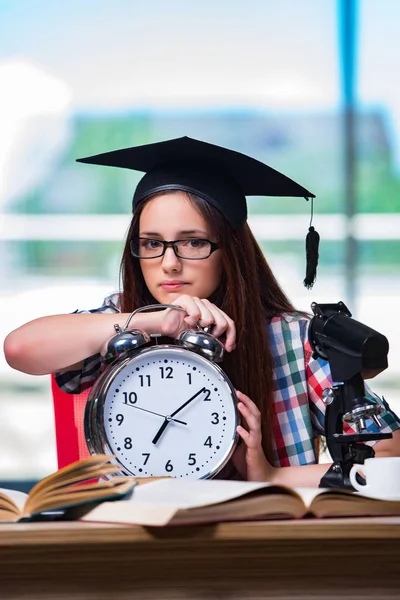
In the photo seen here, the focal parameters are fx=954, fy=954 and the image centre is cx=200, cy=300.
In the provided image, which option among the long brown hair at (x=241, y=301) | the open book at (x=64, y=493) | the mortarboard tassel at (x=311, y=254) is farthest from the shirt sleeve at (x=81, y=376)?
the open book at (x=64, y=493)

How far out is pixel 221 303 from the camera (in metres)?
2.00

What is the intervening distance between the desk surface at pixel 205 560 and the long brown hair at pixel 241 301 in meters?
0.81

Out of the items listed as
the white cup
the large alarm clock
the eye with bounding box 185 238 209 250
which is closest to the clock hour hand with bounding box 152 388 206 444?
the large alarm clock

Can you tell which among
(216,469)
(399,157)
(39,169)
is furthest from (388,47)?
(216,469)

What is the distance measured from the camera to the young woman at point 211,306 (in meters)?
1.84

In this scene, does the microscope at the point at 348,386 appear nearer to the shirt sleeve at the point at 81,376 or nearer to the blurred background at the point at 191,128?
the shirt sleeve at the point at 81,376

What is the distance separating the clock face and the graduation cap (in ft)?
1.38

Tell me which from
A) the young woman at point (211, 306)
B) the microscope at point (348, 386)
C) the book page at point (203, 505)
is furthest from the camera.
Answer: the young woman at point (211, 306)

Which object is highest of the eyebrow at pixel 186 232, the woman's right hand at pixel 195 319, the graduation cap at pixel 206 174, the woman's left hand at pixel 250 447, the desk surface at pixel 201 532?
the graduation cap at pixel 206 174

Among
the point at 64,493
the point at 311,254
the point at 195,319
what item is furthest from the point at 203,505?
the point at 311,254

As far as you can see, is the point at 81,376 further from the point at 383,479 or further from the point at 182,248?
→ the point at 383,479

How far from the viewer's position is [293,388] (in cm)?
200

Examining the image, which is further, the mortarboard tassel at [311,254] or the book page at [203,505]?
the mortarboard tassel at [311,254]

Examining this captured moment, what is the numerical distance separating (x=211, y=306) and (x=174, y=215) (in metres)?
0.24
